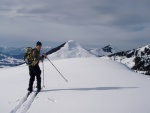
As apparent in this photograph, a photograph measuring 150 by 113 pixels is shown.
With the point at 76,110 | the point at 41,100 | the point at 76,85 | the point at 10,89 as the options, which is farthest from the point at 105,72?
the point at 76,110

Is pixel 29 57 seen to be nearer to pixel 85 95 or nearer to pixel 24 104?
pixel 24 104

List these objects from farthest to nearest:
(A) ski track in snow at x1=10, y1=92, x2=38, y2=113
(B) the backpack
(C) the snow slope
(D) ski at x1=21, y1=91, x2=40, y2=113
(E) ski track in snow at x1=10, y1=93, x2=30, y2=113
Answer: (B) the backpack
(E) ski track in snow at x1=10, y1=93, x2=30, y2=113
(A) ski track in snow at x1=10, y1=92, x2=38, y2=113
(D) ski at x1=21, y1=91, x2=40, y2=113
(C) the snow slope

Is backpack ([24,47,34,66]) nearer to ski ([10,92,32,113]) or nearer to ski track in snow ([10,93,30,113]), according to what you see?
ski ([10,92,32,113])

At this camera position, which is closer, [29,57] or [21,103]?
[21,103]

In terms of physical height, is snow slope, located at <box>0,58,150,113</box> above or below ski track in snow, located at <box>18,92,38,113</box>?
above

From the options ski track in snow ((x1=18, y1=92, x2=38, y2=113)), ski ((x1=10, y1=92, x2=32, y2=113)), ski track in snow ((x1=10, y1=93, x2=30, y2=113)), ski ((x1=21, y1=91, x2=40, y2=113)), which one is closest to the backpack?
ski ((x1=10, y1=92, x2=32, y2=113))

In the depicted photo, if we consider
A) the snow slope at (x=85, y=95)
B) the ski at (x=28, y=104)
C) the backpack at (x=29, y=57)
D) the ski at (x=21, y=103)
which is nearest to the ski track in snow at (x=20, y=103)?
the ski at (x=21, y=103)

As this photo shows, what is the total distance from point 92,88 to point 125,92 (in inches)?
91.7

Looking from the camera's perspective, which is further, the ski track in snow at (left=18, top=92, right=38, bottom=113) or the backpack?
the backpack

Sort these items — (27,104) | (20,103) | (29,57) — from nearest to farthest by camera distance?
(27,104) < (20,103) < (29,57)

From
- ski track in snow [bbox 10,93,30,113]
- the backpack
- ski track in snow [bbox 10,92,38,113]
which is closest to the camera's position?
ski track in snow [bbox 10,92,38,113]

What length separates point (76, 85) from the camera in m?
18.3

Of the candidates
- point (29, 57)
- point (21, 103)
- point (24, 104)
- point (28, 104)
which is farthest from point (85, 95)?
point (29, 57)

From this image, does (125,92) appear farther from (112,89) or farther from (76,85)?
(76,85)
